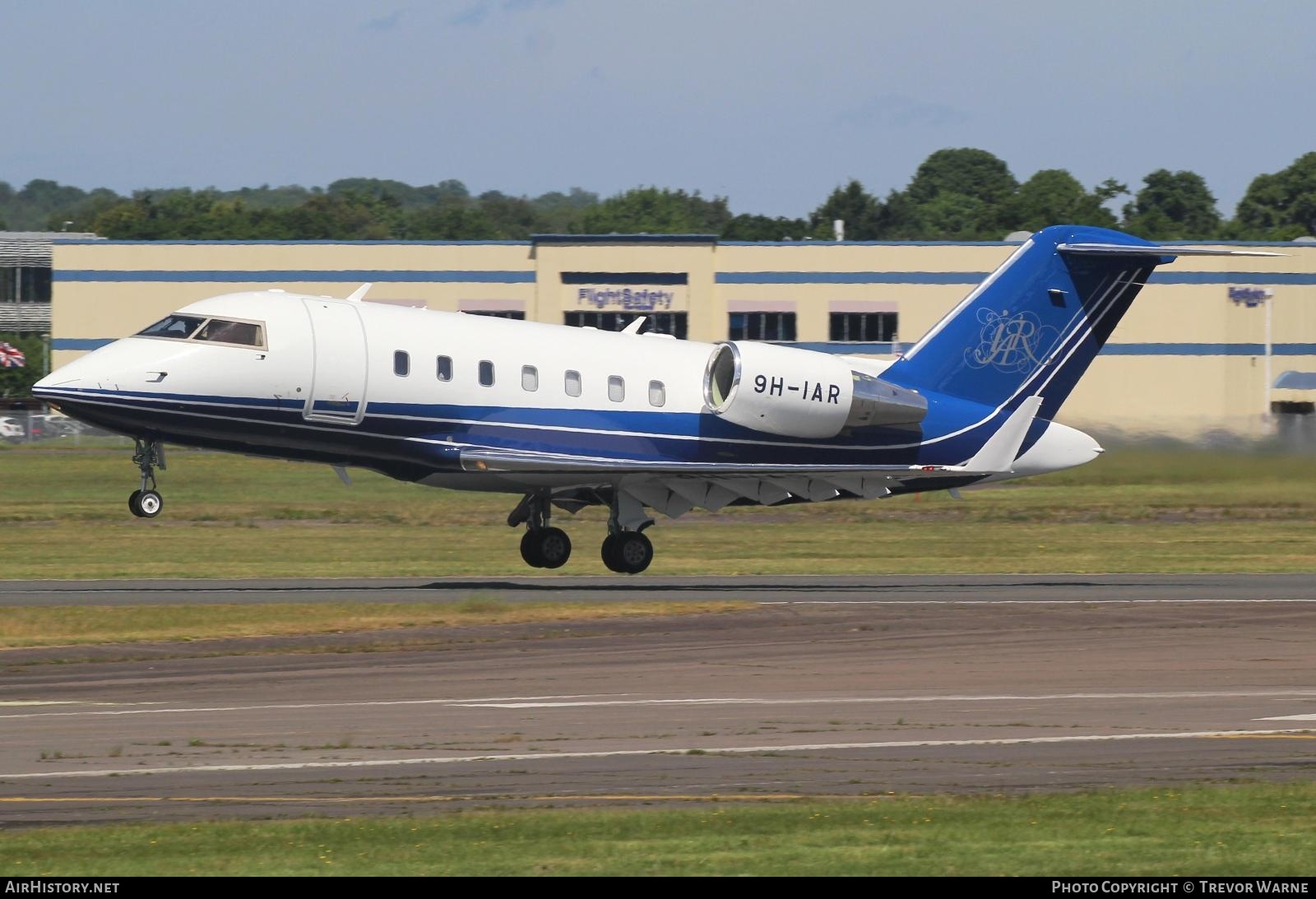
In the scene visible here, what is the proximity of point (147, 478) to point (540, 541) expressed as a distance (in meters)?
7.39

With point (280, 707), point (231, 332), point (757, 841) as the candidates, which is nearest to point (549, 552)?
point (231, 332)

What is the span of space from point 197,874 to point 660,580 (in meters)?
20.7

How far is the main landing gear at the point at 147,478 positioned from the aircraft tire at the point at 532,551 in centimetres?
687

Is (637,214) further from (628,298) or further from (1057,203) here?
(628,298)

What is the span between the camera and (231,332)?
90.1 feet

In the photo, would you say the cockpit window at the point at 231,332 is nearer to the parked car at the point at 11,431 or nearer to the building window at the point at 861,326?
the parked car at the point at 11,431

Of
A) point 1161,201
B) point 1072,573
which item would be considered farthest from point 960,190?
point 1072,573

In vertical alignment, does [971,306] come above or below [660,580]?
above

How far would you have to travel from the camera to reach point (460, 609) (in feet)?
81.5

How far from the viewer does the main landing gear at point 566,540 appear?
30.9m

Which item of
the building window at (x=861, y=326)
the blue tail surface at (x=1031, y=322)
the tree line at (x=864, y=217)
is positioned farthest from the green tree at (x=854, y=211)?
the blue tail surface at (x=1031, y=322)

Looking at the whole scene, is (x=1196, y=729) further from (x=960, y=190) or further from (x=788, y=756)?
(x=960, y=190)

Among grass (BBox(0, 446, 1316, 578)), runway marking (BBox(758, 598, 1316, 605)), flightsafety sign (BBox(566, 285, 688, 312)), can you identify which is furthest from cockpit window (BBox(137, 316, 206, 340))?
flightsafety sign (BBox(566, 285, 688, 312))

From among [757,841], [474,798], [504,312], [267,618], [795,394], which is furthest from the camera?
[504,312]
